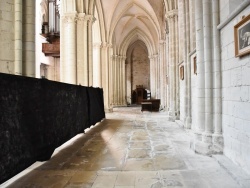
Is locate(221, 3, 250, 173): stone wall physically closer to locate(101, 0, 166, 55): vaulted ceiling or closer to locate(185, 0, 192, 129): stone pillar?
locate(185, 0, 192, 129): stone pillar

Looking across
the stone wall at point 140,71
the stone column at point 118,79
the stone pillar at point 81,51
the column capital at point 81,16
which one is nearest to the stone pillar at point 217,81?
the stone pillar at point 81,51

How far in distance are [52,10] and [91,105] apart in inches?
475

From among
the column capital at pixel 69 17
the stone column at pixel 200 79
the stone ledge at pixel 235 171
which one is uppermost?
the column capital at pixel 69 17

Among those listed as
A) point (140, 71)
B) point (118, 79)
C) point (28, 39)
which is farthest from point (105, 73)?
point (140, 71)

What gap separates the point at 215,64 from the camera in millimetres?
3938

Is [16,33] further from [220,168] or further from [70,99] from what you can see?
[220,168]

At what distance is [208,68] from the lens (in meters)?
4.02

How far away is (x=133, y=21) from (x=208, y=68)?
18.6 meters

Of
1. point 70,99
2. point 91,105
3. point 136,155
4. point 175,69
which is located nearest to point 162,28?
point 175,69

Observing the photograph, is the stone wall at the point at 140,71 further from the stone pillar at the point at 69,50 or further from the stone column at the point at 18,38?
the stone column at the point at 18,38

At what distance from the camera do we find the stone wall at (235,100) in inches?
116

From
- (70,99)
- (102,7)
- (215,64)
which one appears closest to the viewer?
(215,64)

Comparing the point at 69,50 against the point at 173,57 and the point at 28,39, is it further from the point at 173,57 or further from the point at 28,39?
the point at 28,39

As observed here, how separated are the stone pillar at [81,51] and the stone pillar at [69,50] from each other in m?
0.21
